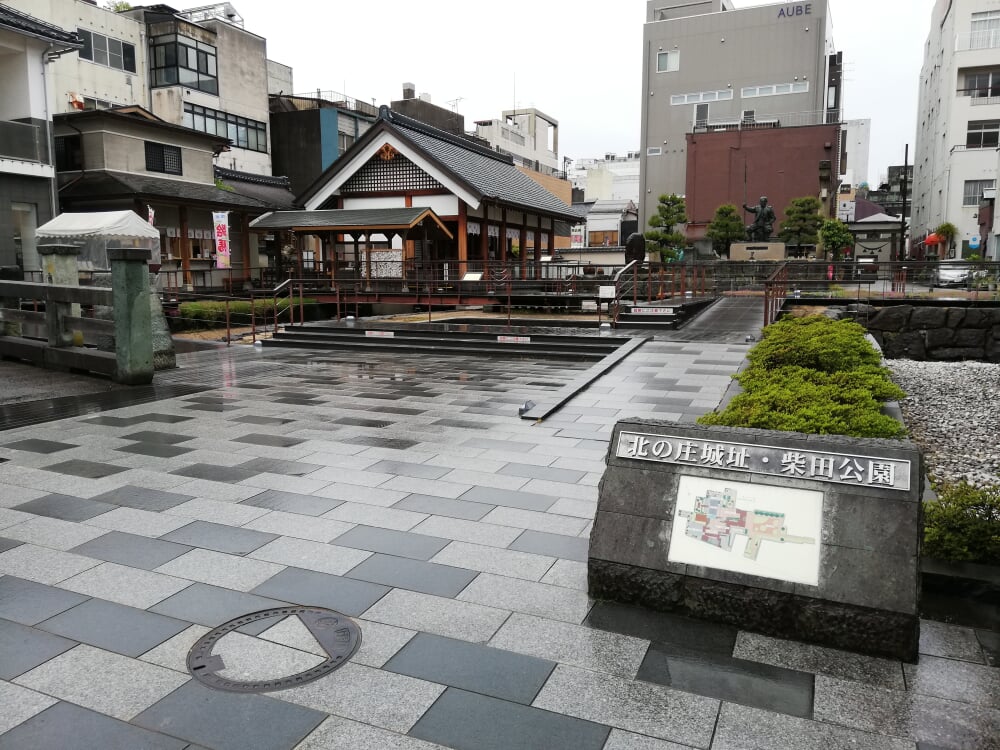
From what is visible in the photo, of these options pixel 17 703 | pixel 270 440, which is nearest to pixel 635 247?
pixel 270 440

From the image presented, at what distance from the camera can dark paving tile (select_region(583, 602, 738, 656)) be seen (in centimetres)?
385

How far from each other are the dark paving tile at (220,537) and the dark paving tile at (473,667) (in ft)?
6.12

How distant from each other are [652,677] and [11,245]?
83.7 ft

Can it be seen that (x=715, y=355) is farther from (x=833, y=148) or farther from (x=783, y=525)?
(x=833, y=148)

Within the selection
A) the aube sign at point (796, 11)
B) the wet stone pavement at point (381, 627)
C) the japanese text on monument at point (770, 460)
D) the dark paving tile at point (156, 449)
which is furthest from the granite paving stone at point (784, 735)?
the aube sign at point (796, 11)

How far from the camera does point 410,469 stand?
7098 mm

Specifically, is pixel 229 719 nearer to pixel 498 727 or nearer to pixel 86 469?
pixel 498 727

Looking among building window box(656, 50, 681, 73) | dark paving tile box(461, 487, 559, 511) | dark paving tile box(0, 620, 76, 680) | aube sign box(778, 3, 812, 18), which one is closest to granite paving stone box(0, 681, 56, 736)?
dark paving tile box(0, 620, 76, 680)

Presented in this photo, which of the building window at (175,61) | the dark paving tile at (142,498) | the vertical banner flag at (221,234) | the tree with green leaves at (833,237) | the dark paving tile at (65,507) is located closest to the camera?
the dark paving tile at (65,507)

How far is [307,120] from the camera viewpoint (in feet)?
132

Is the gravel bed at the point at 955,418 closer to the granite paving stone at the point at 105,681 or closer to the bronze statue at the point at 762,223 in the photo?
the granite paving stone at the point at 105,681

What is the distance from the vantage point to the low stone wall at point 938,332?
15.6m

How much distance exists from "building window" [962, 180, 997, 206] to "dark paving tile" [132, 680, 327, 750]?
174ft

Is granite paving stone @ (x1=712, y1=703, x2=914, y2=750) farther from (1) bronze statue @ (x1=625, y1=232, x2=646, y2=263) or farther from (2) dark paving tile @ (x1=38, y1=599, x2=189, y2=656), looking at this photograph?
(1) bronze statue @ (x1=625, y1=232, x2=646, y2=263)
